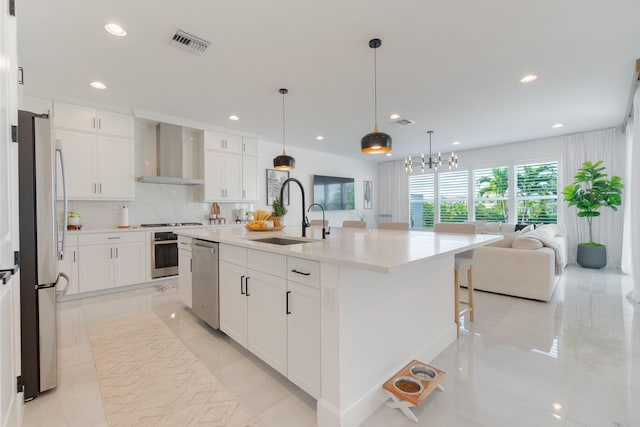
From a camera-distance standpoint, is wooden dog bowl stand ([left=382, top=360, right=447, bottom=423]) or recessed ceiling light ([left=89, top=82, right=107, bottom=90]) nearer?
wooden dog bowl stand ([left=382, top=360, right=447, bottom=423])

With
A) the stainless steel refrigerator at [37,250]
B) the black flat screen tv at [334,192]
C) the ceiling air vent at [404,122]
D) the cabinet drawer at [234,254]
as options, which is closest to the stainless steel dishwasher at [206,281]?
the cabinet drawer at [234,254]

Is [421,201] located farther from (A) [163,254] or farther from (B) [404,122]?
(A) [163,254]

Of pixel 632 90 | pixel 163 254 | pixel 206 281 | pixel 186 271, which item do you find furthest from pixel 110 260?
pixel 632 90

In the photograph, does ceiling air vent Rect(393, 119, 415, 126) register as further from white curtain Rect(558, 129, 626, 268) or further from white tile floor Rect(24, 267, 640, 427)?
white curtain Rect(558, 129, 626, 268)

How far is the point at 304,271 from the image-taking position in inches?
62.7

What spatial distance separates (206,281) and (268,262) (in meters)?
1.06

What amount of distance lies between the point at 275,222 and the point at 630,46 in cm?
378

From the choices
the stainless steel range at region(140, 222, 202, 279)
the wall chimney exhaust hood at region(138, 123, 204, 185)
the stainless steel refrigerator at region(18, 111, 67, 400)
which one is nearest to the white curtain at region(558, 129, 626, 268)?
the wall chimney exhaust hood at region(138, 123, 204, 185)

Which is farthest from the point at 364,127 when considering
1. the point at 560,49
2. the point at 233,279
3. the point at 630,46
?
the point at 233,279

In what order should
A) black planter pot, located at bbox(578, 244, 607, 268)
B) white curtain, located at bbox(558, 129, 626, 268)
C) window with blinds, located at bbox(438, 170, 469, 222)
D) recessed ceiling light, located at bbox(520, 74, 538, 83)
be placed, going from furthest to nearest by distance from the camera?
window with blinds, located at bbox(438, 170, 469, 222) < white curtain, located at bbox(558, 129, 626, 268) < black planter pot, located at bbox(578, 244, 607, 268) < recessed ceiling light, located at bbox(520, 74, 538, 83)

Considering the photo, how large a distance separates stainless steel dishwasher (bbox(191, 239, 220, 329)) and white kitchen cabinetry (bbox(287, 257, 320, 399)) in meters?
1.05

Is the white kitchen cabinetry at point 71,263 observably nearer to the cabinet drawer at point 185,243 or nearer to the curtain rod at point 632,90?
the cabinet drawer at point 185,243

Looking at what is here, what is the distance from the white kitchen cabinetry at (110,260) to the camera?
12.1 ft

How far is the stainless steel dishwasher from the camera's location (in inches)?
97.3
